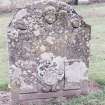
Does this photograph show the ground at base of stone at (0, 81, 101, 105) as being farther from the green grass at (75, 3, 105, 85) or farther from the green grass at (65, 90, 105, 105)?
the green grass at (65, 90, 105, 105)

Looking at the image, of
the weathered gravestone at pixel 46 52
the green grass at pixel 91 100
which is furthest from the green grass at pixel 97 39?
the weathered gravestone at pixel 46 52

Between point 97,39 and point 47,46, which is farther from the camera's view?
point 97,39

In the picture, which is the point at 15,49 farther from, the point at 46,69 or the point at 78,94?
the point at 78,94

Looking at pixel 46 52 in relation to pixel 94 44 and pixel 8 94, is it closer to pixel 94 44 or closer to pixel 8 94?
pixel 8 94

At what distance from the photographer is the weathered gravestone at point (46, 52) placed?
7219 millimetres

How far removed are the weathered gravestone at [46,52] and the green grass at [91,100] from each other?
26cm

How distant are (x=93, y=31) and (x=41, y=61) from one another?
8.70 meters

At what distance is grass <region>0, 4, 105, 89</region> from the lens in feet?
31.2

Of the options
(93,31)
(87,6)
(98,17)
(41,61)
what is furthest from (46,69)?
(87,6)

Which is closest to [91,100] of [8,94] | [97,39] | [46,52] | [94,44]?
[46,52]

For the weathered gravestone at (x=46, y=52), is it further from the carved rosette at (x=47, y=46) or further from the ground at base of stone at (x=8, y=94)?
the ground at base of stone at (x=8, y=94)

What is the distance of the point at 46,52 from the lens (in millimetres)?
7316

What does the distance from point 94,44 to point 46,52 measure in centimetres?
631

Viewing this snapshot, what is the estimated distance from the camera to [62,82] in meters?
7.53
